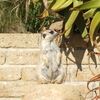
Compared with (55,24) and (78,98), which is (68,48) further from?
(78,98)

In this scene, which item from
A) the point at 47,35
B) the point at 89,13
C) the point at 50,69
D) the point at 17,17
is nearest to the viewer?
the point at 50,69

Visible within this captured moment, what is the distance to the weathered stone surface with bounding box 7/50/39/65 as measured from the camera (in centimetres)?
484

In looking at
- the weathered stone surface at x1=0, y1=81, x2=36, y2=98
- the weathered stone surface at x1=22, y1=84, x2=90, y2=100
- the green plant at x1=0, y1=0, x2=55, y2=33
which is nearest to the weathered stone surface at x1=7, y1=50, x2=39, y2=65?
the weathered stone surface at x1=0, y1=81, x2=36, y2=98

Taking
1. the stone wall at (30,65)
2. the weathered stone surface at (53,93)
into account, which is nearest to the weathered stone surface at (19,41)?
the stone wall at (30,65)

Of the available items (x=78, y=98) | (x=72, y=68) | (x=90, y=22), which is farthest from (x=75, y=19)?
(x=78, y=98)

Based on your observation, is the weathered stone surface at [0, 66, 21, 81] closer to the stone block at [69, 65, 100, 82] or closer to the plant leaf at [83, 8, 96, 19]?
the stone block at [69, 65, 100, 82]

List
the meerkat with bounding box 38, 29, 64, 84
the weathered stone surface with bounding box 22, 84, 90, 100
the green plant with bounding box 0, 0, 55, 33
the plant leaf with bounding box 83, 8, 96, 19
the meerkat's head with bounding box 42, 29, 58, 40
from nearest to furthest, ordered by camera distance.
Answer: the weathered stone surface with bounding box 22, 84, 90, 100, the meerkat with bounding box 38, 29, 64, 84, the meerkat's head with bounding box 42, 29, 58, 40, the plant leaf with bounding box 83, 8, 96, 19, the green plant with bounding box 0, 0, 55, 33

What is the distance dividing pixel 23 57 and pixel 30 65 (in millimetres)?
137

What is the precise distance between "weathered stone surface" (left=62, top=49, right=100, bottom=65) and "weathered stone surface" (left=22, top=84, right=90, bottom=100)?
44.2 inches

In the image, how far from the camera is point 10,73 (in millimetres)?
4871

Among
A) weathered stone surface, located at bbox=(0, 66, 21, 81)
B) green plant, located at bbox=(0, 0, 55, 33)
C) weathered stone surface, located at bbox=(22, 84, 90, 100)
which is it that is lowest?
weathered stone surface, located at bbox=(0, 66, 21, 81)

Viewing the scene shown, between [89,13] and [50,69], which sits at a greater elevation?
[89,13]

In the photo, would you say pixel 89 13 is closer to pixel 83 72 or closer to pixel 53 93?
pixel 83 72

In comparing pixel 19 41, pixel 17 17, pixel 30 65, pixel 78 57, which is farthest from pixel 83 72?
pixel 17 17
